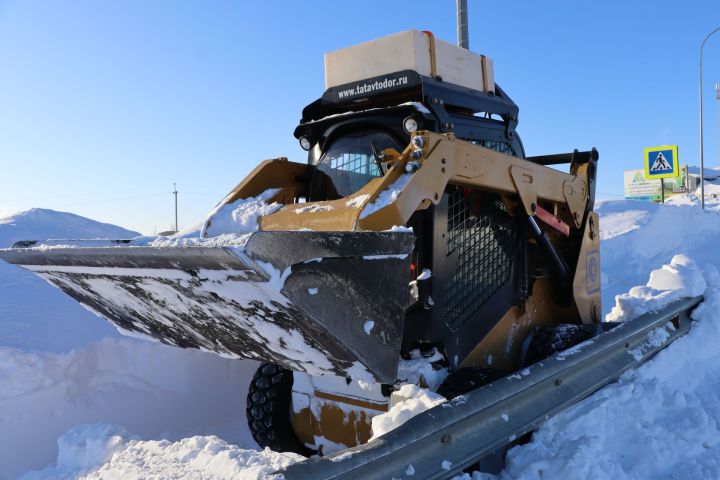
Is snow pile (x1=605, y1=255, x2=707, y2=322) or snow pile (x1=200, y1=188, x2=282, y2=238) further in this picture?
snow pile (x1=605, y1=255, x2=707, y2=322)

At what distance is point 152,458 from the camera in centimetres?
292

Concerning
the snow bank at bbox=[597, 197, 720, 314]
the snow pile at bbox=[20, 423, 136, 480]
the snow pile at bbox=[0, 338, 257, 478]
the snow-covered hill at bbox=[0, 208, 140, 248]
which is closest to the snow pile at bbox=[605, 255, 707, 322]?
the snow pile at bbox=[0, 338, 257, 478]

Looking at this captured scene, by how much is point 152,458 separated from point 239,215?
138 centimetres

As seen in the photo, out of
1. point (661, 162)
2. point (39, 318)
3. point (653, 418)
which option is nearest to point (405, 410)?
point (653, 418)

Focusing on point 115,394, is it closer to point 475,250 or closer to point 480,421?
point 475,250

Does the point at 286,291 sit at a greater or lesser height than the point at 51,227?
lesser

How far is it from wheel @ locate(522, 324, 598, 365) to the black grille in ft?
1.93

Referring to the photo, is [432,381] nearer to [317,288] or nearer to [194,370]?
[317,288]

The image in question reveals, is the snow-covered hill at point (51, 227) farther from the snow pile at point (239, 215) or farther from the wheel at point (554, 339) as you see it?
the wheel at point (554, 339)

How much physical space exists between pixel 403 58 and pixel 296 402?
2205 mm

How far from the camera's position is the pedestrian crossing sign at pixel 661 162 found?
2038cm

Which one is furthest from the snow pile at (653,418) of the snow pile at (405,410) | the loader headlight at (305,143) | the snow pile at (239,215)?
the loader headlight at (305,143)

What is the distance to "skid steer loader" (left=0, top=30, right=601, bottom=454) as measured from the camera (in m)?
2.29

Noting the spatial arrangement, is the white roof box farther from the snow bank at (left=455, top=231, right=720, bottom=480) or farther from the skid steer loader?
the snow bank at (left=455, top=231, right=720, bottom=480)
